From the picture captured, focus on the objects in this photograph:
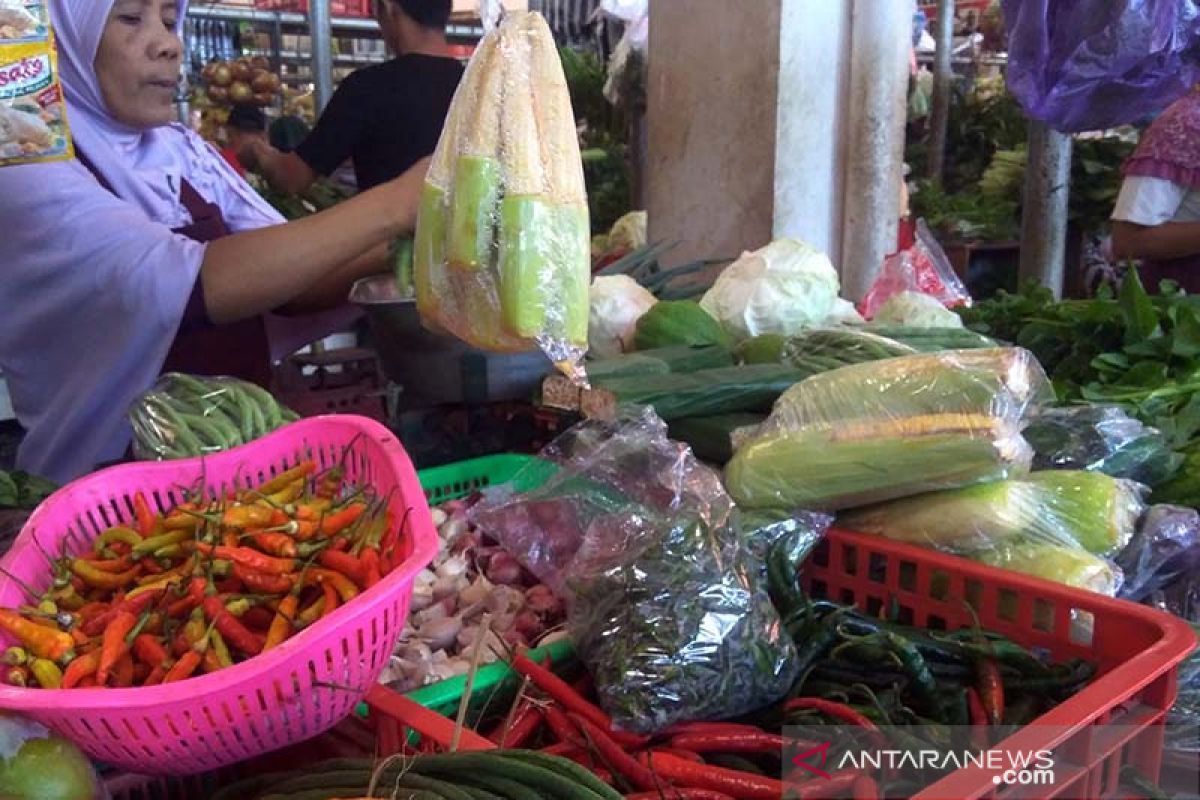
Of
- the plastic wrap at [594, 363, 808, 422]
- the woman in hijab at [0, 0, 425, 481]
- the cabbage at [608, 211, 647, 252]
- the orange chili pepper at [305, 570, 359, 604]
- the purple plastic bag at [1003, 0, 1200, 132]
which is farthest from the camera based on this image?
the cabbage at [608, 211, 647, 252]

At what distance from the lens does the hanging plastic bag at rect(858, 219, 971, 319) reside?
3.01 m

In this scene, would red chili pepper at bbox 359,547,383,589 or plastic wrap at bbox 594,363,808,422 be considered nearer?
red chili pepper at bbox 359,547,383,589

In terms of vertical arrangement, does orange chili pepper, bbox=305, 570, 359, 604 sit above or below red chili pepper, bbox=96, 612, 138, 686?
above

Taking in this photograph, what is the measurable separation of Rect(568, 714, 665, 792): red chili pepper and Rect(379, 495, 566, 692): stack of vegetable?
0.63ft

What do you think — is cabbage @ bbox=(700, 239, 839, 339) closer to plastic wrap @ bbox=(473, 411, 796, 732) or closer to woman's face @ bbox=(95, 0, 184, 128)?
plastic wrap @ bbox=(473, 411, 796, 732)

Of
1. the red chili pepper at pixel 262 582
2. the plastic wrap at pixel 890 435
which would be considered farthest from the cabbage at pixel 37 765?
the plastic wrap at pixel 890 435

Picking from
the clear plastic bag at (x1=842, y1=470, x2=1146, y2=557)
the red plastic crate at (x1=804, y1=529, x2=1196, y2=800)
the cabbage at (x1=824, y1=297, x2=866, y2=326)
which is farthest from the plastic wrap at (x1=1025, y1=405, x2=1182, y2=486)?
the cabbage at (x1=824, y1=297, x2=866, y2=326)

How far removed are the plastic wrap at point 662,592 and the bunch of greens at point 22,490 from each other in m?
0.89

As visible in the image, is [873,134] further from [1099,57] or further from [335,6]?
[335,6]

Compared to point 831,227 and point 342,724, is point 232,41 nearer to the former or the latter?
point 831,227

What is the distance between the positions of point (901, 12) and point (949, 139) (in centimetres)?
584

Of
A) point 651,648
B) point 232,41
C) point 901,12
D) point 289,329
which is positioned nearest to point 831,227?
point 901,12

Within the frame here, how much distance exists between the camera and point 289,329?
2846mm

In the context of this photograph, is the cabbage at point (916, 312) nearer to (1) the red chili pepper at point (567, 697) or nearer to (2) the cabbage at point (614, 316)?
(2) the cabbage at point (614, 316)
